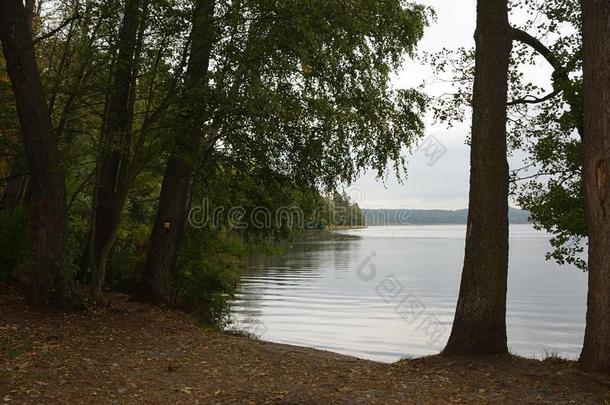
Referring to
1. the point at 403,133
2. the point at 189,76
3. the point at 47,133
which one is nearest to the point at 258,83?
the point at 189,76

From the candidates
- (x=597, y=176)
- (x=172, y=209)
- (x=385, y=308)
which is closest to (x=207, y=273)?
(x=172, y=209)

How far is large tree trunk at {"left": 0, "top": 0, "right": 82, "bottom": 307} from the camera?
9.57 metres

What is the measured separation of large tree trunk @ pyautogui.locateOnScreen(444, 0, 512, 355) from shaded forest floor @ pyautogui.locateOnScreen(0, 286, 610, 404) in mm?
455

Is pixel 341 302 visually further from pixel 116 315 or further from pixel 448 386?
pixel 448 386

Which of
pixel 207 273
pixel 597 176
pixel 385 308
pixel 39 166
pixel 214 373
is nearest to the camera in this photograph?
pixel 597 176

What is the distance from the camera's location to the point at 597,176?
684 cm

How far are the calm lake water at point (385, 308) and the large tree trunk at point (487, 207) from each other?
764 cm

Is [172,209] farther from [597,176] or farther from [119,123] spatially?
[597,176]

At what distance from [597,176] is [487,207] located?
180cm

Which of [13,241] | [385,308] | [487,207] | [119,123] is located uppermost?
[119,123]

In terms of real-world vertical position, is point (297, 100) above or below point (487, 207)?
above

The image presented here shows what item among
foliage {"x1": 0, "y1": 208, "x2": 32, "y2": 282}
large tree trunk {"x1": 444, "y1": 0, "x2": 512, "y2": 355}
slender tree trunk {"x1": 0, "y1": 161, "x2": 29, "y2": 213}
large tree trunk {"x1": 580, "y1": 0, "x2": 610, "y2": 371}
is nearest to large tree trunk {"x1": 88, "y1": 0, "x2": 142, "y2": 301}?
foliage {"x1": 0, "y1": 208, "x2": 32, "y2": 282}

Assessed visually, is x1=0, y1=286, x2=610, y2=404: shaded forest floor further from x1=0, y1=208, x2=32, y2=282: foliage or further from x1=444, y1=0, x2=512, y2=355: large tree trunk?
x1=0, y1=208, x2=32, y2=282: foliage

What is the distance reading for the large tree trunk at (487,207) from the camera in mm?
8273
